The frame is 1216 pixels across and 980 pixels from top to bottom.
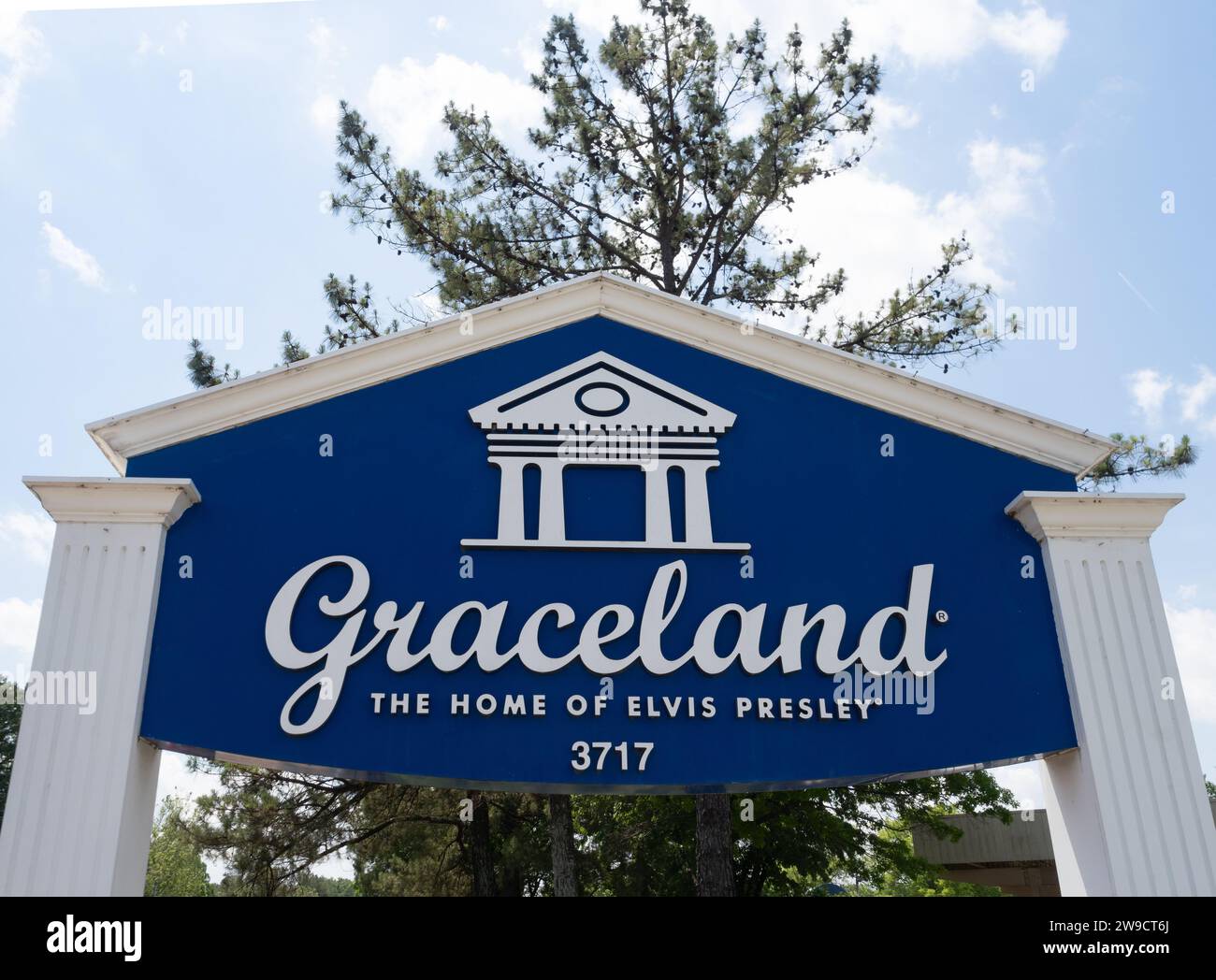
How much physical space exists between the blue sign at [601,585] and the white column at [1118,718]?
205 mm

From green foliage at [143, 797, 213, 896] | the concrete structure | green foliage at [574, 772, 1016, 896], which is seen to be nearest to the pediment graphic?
green foliage at [574, 772, 1016, 896]

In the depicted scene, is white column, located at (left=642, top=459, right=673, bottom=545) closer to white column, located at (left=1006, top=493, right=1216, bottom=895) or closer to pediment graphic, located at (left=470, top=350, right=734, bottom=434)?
pediment graphic, located at (left=470, top=350, right=734, bottom=434)

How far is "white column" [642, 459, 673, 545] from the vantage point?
8.03 meters

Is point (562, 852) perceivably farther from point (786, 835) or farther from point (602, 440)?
point (602, 440)

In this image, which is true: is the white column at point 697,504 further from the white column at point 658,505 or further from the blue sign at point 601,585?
the white column at point 658,505

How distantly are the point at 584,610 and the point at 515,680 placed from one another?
2.31 ft

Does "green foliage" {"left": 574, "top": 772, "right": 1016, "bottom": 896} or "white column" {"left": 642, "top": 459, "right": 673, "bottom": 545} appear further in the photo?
"green foliage" {"left": 574, "top": 772, "right": 1016, "bottom": 896}

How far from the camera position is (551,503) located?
8094 millimetres

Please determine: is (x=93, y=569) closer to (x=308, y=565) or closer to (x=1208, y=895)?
(x=308, y=565)

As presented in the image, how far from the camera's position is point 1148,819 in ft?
23.8

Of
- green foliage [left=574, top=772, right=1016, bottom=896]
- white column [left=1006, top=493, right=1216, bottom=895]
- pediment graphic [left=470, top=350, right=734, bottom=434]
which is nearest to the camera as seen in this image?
white column [left=1006, top=493, right=1216, bottom=895]

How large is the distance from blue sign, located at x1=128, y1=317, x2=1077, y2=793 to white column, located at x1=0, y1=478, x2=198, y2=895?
0.68ft

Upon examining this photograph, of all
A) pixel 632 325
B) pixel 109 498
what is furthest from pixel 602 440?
pixel 109 498
